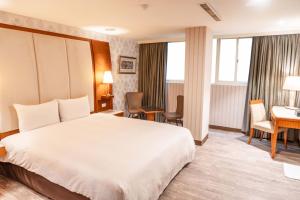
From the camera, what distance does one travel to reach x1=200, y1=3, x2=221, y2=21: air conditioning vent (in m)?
2.57

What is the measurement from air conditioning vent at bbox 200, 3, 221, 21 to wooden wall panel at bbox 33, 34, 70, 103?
99.9 inches

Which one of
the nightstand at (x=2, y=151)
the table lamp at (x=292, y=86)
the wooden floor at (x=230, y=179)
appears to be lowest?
the wooden floor at (x=230, y=179)

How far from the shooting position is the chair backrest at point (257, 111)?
13.6 feet

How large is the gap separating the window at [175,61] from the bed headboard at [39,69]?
7.45 feet

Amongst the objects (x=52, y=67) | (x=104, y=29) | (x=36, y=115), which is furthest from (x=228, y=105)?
(x=36, y=115)

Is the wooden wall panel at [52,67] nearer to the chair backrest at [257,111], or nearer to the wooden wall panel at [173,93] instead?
the wooden wall panel at [173,93]

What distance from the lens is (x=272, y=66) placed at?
14.5ft

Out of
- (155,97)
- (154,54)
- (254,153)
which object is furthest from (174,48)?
(254,153)

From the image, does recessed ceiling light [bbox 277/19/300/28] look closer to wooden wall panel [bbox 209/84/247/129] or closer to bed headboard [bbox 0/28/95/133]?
wooden wall panel [bbox 209/84/247/129]

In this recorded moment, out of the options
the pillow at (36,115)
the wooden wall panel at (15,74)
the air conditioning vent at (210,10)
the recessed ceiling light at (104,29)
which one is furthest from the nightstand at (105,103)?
the air conditioning vent at (210,10)

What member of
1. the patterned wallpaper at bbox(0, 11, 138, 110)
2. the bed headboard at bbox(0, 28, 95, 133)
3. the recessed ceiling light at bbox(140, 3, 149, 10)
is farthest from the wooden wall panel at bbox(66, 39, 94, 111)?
the recessed ceiling light at bbox(140, 3, 149, 10)

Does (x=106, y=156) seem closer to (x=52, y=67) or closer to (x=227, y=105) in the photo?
(x=52, y=67)

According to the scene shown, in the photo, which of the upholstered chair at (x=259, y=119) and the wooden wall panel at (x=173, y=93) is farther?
the wooden wall panel at (x=173, y=93)

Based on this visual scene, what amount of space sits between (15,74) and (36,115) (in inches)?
26.9
